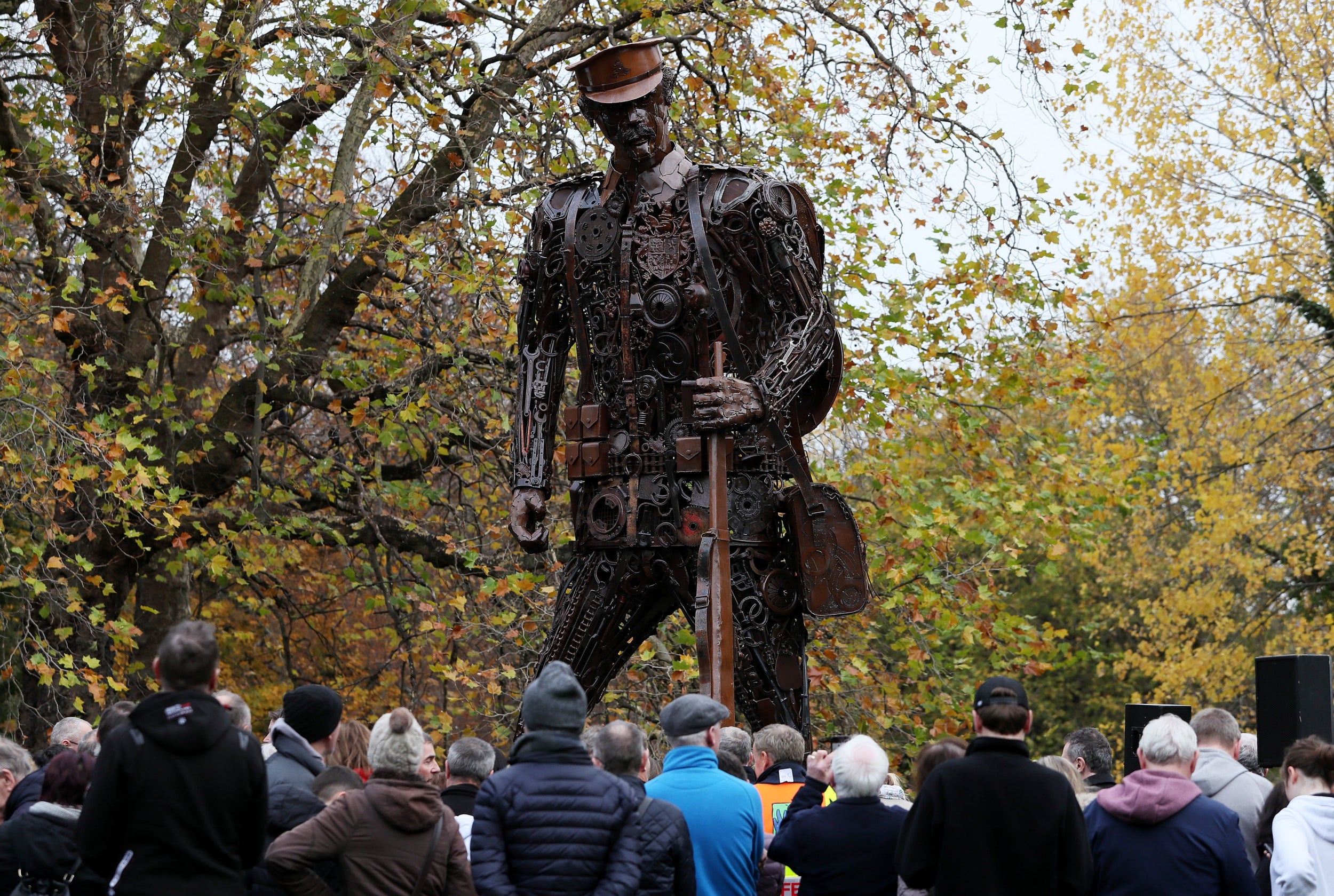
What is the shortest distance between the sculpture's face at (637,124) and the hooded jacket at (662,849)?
2576 millimetres

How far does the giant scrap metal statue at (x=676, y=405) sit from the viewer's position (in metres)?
6.04

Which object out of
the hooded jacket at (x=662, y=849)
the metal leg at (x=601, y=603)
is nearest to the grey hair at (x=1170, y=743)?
the hooded jacket at (x=662, y=849)

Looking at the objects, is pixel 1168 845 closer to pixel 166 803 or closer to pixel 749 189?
pixel 749 189

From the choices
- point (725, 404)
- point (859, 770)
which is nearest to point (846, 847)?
point (859, 770)

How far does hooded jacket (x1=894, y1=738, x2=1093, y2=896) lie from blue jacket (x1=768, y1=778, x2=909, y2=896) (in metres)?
0.24

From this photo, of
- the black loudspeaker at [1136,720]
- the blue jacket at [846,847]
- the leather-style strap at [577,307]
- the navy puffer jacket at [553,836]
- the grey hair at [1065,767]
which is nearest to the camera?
the navy puffer jacket at [553,836]

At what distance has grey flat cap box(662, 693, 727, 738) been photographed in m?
5.12

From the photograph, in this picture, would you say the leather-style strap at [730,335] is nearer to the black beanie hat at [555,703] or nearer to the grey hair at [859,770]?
the grey hair at [859,770]

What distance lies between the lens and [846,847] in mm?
4891

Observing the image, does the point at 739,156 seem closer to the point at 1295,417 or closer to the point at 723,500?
the point at 723,500

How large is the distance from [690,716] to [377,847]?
1151 mm

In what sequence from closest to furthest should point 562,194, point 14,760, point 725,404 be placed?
point 14,760 → point 725,404 → point 562,194

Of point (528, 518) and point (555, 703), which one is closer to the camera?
point (555, 703)

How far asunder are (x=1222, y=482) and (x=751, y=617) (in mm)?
14444
